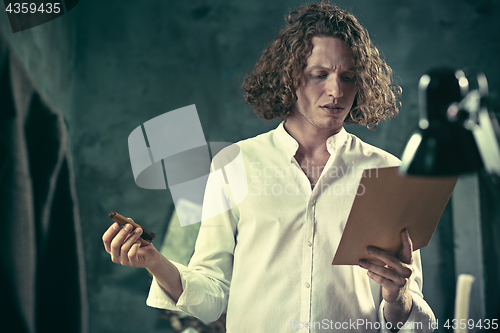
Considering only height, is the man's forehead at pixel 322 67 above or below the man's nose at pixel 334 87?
above

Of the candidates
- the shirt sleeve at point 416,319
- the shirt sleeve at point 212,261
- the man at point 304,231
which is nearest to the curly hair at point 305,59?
the man at point 304,231

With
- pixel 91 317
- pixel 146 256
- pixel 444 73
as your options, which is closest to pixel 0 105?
pixel 146 256

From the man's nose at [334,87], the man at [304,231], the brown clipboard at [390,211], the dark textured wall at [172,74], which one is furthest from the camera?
the dark textured wall at [172,74]

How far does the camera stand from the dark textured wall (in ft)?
4.68

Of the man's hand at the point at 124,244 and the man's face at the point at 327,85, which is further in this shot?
the man's face at the point at 327,85

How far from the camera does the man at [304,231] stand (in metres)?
0.90

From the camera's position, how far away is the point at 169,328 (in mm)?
1511

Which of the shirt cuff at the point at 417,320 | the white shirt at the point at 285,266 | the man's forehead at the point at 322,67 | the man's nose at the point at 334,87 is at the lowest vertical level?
the shirt cuff at the point at 417,320

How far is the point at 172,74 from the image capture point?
1.50 meters

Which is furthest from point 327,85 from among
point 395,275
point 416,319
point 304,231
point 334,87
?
point 416,319

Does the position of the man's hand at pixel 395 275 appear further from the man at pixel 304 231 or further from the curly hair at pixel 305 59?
the curly hair at pixel 305 59

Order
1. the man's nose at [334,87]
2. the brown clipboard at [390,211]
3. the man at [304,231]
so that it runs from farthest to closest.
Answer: the man's nose at [334,87], the man at [304,231], the brown clipboard at [390,211]

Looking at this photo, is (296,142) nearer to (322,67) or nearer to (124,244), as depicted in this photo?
(322,67)

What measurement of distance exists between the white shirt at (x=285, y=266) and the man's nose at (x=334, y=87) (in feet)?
0.51
